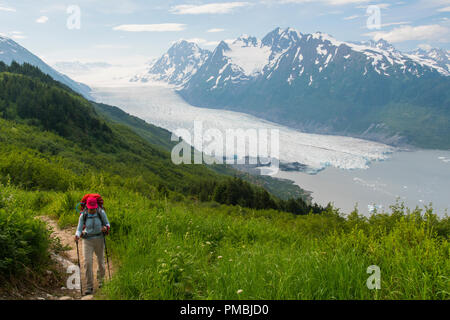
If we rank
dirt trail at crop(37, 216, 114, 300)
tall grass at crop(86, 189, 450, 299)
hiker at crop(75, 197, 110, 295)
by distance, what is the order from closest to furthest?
1. tall grass at crop(86, 189, 450, 299)
2. dirt trail at crop(37, 216, 114, 300)
3. hiker at crop(75, 197, 110, 295)

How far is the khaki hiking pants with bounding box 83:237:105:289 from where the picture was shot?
5.81 meters

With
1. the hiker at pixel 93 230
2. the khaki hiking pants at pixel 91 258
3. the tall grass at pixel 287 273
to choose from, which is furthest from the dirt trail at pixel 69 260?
the tall grass at pixel 287 273

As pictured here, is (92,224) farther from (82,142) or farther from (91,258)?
(82,142)

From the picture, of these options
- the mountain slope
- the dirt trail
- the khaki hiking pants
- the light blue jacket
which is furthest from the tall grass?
the mountain slope

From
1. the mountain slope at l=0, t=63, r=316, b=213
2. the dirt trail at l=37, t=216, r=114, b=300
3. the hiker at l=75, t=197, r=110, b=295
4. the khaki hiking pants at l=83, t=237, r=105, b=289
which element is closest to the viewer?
the dirt trail at l=37, t=216, r=114, b=300

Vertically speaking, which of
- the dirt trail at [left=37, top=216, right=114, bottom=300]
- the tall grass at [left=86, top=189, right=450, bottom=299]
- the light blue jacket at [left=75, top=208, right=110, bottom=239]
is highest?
the light blue jacket at [left=75, top=208, right=110, bottom=239]

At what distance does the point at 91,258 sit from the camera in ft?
19.8

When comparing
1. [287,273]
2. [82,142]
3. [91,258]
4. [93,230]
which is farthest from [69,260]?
[82,142]

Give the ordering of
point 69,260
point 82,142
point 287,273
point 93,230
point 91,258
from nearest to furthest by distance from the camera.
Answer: point 287,273 < point 91,258 < point 93,230 < point 69,260 < point 82,142

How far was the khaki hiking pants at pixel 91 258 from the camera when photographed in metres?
5.81

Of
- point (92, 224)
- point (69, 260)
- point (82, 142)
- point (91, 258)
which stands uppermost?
point (82, 142)

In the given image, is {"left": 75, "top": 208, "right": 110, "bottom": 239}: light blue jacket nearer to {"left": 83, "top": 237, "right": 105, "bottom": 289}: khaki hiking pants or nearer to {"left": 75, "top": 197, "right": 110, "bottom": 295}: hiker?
{"left": 75, "top": 197, "right": 110, "bottom": 295}: hiker

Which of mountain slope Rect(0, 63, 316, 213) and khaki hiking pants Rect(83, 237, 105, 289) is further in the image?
mountain slope Rect(0, 63, 316, 213)
